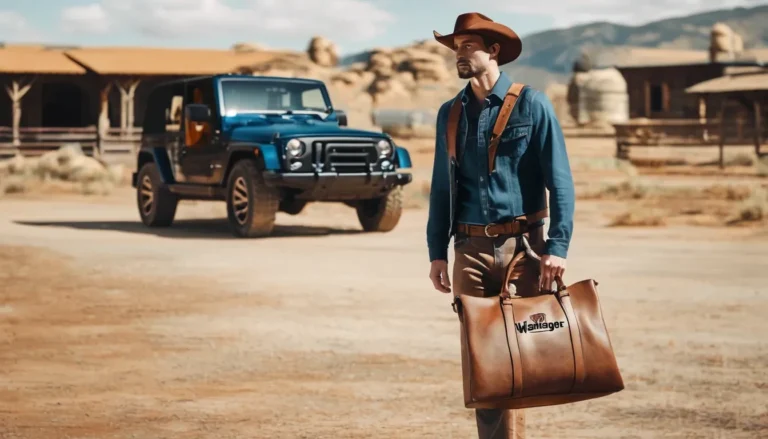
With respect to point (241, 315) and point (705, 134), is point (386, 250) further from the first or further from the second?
point (705, 134)

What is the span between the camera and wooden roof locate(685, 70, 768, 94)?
39344mm

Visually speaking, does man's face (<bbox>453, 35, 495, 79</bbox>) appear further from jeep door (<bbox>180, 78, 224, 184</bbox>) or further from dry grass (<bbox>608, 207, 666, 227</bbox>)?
dry grass (<bbox>608, 207, 666, 227</bbox>)

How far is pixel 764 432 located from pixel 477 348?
2290 millimetres

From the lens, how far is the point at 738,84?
40750mm

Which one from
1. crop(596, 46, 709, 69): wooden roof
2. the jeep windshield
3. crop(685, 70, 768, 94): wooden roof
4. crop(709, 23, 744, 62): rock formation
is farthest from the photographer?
crop(709, 23, 744, 62): rock formation

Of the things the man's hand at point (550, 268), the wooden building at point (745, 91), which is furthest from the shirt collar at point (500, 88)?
the wooden building at point (745, 91)

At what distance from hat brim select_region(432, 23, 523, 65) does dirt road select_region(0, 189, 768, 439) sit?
1980mm

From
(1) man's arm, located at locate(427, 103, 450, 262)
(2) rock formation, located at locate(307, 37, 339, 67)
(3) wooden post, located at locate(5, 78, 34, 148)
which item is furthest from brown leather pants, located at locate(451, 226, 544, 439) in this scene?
(2) rock formation, located at locate(307, 37, 339, 67)

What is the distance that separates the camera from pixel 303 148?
15.0m

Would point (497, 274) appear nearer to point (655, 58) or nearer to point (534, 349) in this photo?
point (534, 349)

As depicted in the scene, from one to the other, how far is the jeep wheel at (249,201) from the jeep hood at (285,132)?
1.06 ft

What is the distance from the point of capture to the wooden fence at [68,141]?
37344 millimetres

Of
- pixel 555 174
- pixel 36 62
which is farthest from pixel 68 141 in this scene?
pixel 555 174

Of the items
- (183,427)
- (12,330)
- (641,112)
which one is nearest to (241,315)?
(12,330)
